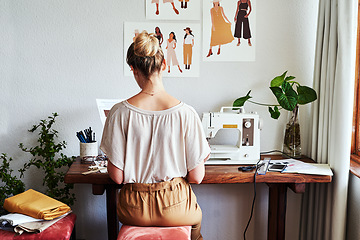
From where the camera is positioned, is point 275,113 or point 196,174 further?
point 275,113

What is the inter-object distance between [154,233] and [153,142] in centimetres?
41

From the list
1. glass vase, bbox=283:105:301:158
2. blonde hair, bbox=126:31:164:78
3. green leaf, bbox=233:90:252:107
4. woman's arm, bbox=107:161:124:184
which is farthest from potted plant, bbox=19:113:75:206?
glass vase, bbox=283:105:301:158

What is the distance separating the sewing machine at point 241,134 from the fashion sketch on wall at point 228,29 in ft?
1.50

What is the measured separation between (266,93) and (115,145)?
1.28 metres

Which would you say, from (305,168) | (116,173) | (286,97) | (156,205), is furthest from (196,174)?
(286,97)

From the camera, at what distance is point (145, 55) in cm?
170

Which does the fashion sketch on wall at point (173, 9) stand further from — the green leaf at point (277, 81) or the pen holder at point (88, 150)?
the pen holder at point (88, 150)

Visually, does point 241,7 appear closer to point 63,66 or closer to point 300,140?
point 300,140

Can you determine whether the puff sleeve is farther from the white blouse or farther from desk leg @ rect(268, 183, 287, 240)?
desk leg @ rect(268, 183, 287, 240)

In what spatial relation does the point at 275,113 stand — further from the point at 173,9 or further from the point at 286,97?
the point at 173,9

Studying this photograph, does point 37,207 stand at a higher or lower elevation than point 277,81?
lower

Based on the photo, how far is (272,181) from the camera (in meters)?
2.20

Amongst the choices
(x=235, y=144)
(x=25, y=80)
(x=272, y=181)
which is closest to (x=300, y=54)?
(x=235, y=144)

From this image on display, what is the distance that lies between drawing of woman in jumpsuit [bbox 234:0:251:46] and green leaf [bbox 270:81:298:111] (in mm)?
435
